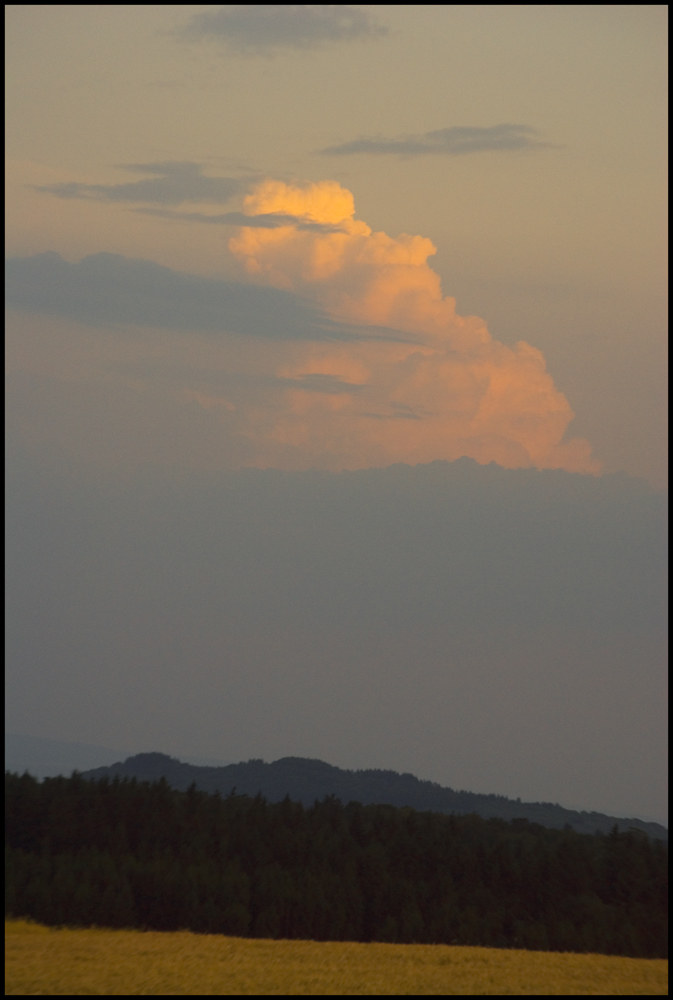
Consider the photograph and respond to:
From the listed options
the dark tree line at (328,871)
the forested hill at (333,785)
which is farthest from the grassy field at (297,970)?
the forested hill at (333,785)

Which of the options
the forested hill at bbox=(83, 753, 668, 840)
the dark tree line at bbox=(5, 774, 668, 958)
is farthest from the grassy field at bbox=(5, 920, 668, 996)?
the forested hill at bbox=(83, 753, 668, 840)

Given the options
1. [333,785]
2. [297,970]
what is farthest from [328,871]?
[333,785]

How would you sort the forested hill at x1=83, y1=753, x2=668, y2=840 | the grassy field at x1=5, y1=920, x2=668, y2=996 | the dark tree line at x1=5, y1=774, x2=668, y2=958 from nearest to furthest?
the grassy field at x1=5, y1=920, x2=668, y2=996
the dark tree line at x1=5, y1=774, x2=668, y2=958
the forested hill at x1=83, y1=753, x2=668, y2=840

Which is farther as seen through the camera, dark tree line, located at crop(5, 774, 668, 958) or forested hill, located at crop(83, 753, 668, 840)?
forested hill, located at crop(83, 753, 668, 840)

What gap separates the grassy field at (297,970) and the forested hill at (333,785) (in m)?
120

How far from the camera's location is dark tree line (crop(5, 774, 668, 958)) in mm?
49312

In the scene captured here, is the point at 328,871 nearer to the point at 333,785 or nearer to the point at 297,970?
the point at 297,970

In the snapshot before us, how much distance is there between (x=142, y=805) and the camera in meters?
61.5

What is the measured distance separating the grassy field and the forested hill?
120 meters

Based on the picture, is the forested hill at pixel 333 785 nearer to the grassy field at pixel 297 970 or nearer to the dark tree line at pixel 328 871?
the dark tree line at pixel 328 871

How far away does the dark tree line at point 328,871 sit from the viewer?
49312 millimetres

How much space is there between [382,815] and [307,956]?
34059 millimetres

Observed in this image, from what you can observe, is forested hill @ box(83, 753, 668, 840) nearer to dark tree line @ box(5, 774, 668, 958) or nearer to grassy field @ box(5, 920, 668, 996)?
dark tree line @ box(5, 774, 668, 958)

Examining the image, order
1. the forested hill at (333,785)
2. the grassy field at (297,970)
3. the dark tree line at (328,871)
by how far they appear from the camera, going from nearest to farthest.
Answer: the grassy field at (297,970) → the dark tree line at (328,871) → the forested hill at (333,785)
